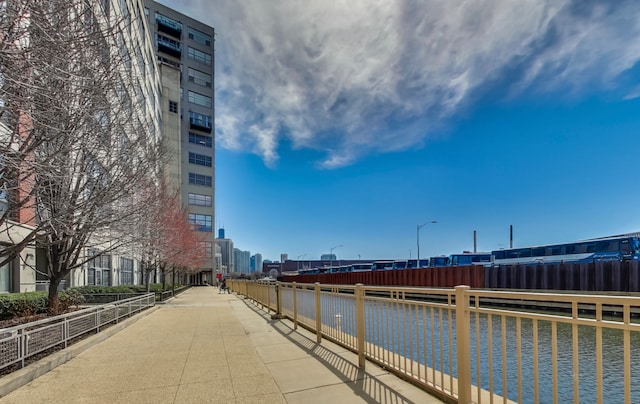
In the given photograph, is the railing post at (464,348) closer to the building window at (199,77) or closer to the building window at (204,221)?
the building window at (204,221)

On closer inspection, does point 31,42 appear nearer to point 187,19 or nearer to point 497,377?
point 497,377

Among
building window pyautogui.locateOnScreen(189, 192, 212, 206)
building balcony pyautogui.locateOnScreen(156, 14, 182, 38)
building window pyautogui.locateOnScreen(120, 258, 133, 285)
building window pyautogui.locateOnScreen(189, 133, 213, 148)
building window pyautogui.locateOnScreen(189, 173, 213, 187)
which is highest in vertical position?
building balcony pyautogui.locateOnScreen(156, 14, 182, 38)

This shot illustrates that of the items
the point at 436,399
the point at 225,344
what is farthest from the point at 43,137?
the point at 436,399

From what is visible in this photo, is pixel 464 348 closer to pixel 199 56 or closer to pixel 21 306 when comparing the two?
pixel 21 306

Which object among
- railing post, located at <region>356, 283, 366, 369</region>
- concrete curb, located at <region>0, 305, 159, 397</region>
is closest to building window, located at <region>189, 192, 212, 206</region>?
concrete curb, located at <region>0, 305, 159, 397</region>

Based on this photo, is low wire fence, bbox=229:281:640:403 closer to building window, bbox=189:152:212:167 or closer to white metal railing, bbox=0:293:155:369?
white metal railing, bbox=0:293:155:369

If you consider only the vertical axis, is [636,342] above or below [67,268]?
below

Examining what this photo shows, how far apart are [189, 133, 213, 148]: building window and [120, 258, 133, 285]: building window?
34.9m

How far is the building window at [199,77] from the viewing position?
66562mm

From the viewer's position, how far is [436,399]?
168 inches

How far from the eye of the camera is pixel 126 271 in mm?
33438

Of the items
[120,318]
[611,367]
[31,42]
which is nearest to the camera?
[31,42]

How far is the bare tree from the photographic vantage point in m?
4.36

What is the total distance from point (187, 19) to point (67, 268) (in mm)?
68109
